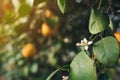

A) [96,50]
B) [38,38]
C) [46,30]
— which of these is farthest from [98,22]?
[38,38]

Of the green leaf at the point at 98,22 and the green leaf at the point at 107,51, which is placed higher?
the green leaf at the point at 98,22

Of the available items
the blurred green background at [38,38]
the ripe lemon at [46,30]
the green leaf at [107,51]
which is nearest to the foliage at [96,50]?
the green leaf at [107,51]

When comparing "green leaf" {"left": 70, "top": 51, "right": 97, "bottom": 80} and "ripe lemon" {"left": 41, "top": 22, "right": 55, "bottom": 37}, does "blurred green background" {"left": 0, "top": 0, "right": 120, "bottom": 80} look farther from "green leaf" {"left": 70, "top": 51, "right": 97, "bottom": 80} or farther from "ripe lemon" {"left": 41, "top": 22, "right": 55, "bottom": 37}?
"green leaf" {"left": 70, "top": 51, "right": 97, "bottom": 80}

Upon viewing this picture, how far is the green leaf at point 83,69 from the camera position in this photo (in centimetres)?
82

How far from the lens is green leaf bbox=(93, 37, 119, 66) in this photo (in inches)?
34.1

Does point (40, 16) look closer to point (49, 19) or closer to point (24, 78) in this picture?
point (49, 19)

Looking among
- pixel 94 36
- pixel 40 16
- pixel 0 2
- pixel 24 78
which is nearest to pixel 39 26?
pixel 40 16

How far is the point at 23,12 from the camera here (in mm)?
1774

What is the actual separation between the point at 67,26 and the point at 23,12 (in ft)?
0.79

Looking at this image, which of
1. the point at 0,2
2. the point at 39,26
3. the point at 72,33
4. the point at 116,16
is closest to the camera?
the point at 116,16

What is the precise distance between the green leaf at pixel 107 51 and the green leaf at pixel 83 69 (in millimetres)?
42

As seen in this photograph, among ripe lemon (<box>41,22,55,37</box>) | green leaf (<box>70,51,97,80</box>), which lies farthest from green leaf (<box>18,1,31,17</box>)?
green leaf (<box>70,51,97,80</box>)

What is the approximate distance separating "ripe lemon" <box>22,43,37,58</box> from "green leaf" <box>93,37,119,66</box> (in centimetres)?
87

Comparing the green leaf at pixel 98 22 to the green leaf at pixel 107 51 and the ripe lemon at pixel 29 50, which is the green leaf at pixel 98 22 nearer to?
the green leaf at pixel 107 51
